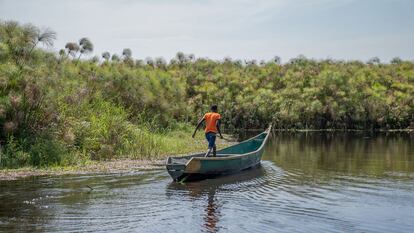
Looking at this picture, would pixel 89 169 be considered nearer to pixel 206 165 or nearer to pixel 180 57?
pixel 206 165

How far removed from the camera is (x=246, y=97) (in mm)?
50125

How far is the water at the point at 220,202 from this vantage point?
32.6ft

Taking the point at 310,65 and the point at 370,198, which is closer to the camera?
the point at 370,198

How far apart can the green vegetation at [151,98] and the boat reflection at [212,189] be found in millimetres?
5067

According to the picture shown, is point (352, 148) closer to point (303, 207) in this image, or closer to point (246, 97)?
point (303, 207)

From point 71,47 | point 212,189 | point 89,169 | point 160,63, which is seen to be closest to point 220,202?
point 212,189

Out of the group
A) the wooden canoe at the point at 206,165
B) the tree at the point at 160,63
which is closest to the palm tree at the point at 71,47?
the wooden canoe at the point at 206,165

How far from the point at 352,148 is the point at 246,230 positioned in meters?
19.0

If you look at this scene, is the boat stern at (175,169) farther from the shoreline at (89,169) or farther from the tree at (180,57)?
the tree at (180,57)

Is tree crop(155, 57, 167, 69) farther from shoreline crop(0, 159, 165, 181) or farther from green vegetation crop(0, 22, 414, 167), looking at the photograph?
shoreline crop(0, 159, 165, 181)

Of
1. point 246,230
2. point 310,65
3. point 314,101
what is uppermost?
point 310,65

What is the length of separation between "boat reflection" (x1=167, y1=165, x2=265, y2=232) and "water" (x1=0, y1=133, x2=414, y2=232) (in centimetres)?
2


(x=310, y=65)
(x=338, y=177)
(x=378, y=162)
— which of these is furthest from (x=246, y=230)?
(x=310, y=65)

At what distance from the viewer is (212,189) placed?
14.2 metres
